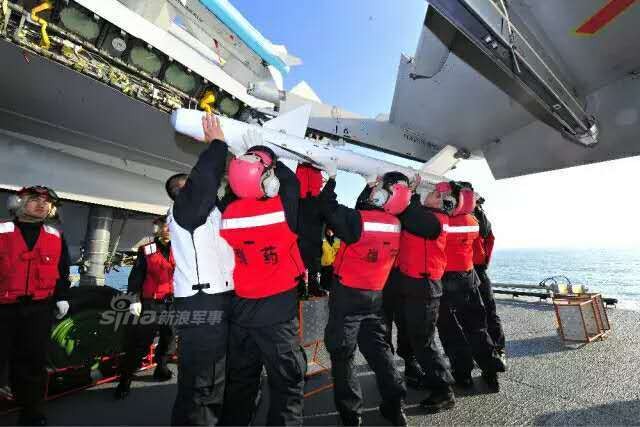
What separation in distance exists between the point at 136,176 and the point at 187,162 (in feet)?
4.21

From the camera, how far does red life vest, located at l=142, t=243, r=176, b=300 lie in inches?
164

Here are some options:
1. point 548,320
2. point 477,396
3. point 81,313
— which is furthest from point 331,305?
point 548,320

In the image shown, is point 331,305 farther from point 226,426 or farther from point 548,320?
point 548,320

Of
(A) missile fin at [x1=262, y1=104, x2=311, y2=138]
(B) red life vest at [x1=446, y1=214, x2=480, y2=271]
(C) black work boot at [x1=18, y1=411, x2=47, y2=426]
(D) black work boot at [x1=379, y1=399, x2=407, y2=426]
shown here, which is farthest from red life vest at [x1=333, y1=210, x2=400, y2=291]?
(C) black work boot at [x1=18, y1=411, x2=47, y2=426]

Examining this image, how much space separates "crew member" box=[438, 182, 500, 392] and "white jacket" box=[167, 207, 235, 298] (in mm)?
2773

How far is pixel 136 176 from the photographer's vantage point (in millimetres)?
7676

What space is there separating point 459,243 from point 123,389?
435cm

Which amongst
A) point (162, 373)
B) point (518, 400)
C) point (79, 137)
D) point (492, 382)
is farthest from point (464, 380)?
point (79, 137)

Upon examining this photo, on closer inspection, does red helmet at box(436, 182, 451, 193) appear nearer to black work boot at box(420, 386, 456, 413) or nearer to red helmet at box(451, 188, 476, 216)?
red helmet at box(451, 188, 476, 216)

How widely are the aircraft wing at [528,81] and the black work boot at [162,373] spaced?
557cm

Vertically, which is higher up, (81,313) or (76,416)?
(81,313)

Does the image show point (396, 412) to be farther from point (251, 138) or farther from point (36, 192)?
point (36, 192)

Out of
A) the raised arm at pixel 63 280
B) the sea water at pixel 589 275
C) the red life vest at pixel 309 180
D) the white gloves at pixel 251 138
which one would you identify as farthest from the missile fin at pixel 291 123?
the sea water at pixel 589 275

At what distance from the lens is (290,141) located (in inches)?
167
